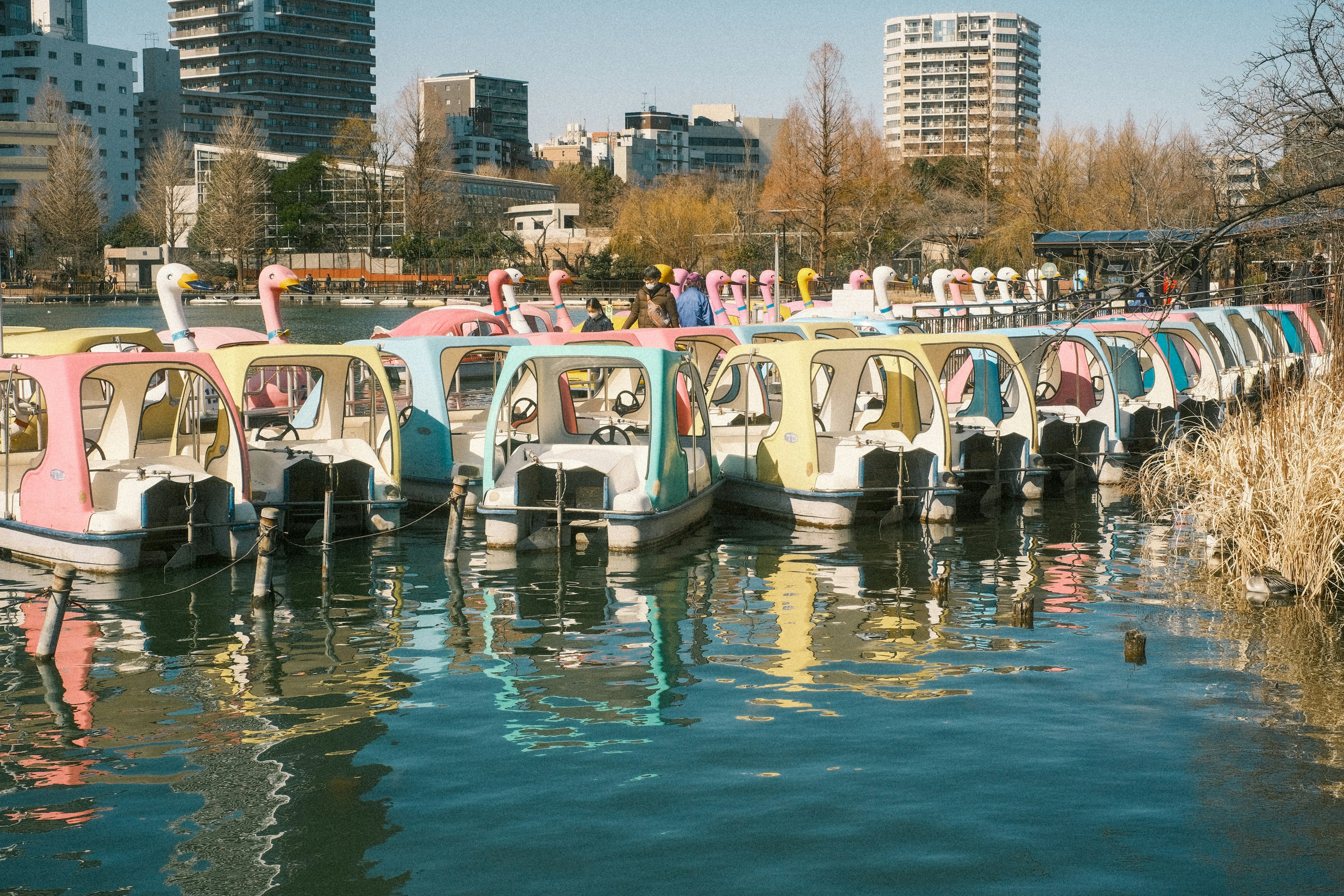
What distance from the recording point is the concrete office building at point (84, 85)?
4560 inches

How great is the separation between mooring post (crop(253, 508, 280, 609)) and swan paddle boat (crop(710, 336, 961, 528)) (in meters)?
5.63

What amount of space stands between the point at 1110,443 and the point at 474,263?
2886 inches

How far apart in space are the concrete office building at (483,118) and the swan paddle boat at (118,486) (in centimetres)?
12774

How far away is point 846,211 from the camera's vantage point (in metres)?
71.4

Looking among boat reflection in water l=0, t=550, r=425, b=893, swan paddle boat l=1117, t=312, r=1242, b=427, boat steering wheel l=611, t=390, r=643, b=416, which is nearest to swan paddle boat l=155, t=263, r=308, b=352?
boat steering wheel l=611, t=390, r=643, b=416

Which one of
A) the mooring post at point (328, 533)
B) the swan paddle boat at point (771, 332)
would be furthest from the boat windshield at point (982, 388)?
the mooring post at point (328, 533)

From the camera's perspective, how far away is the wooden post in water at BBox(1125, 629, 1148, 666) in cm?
985

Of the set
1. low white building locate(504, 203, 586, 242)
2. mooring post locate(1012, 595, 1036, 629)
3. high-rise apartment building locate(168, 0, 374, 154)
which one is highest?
high-rise apartment building locate(168, 0, 374, 154)

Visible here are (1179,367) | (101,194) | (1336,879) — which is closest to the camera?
(1336,879)

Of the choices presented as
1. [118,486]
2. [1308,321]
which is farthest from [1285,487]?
[1308,321]

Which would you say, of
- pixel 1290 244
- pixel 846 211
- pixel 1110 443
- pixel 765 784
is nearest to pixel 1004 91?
pixel 846 211

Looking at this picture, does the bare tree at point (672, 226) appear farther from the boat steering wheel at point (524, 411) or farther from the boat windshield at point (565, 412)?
the boat steering wheel at point (524, 411)

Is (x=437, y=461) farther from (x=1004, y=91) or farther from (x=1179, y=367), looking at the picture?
(x=1004, y=91)

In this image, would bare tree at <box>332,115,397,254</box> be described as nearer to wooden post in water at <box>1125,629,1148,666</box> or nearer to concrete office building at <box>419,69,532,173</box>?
concrete office building at <box>419,69,532,173</box>
